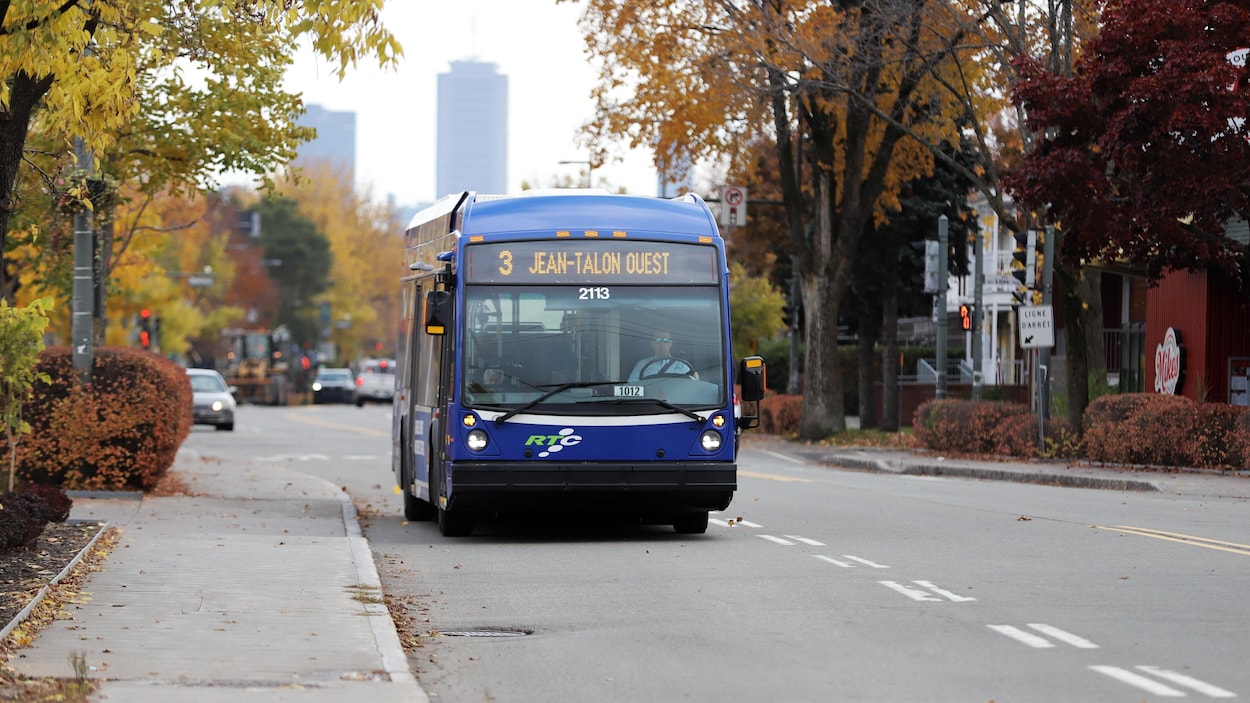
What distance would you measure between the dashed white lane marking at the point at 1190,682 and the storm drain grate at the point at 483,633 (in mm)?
3577

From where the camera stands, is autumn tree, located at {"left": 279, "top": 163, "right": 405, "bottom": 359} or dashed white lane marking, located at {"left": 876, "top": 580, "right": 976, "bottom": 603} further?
autumn tree, located at {"left": 279, "top": 163, "right": 405, "bottom": 359}

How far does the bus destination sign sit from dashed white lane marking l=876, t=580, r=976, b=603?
14.6 ft

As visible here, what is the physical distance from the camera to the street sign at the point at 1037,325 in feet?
99.7

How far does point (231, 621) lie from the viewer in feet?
35.8

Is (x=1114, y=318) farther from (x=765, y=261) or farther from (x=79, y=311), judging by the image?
(x=79, y=311)

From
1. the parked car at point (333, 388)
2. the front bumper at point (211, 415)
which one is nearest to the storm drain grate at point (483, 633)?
the front bumper at point (211, 415)

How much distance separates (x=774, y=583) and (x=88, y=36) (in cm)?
578

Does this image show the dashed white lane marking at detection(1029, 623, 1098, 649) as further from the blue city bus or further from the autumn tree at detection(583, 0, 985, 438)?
the autumn tree at detection(583, 0, 985, 438)

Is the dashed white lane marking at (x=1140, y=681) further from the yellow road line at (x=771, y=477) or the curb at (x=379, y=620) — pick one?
the yellow road line at (x=771, y=477)

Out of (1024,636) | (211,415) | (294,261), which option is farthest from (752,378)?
(294,261)

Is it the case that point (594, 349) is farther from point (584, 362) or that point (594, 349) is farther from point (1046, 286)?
point (1046, 286)

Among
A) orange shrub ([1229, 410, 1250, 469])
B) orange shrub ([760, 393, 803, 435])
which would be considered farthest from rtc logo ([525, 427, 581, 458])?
orange shrub ([760, 393, 803, 435])

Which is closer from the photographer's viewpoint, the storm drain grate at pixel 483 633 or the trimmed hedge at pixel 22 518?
the storm drain grate at pixel 483 633

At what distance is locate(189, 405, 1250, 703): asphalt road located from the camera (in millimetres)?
9055
